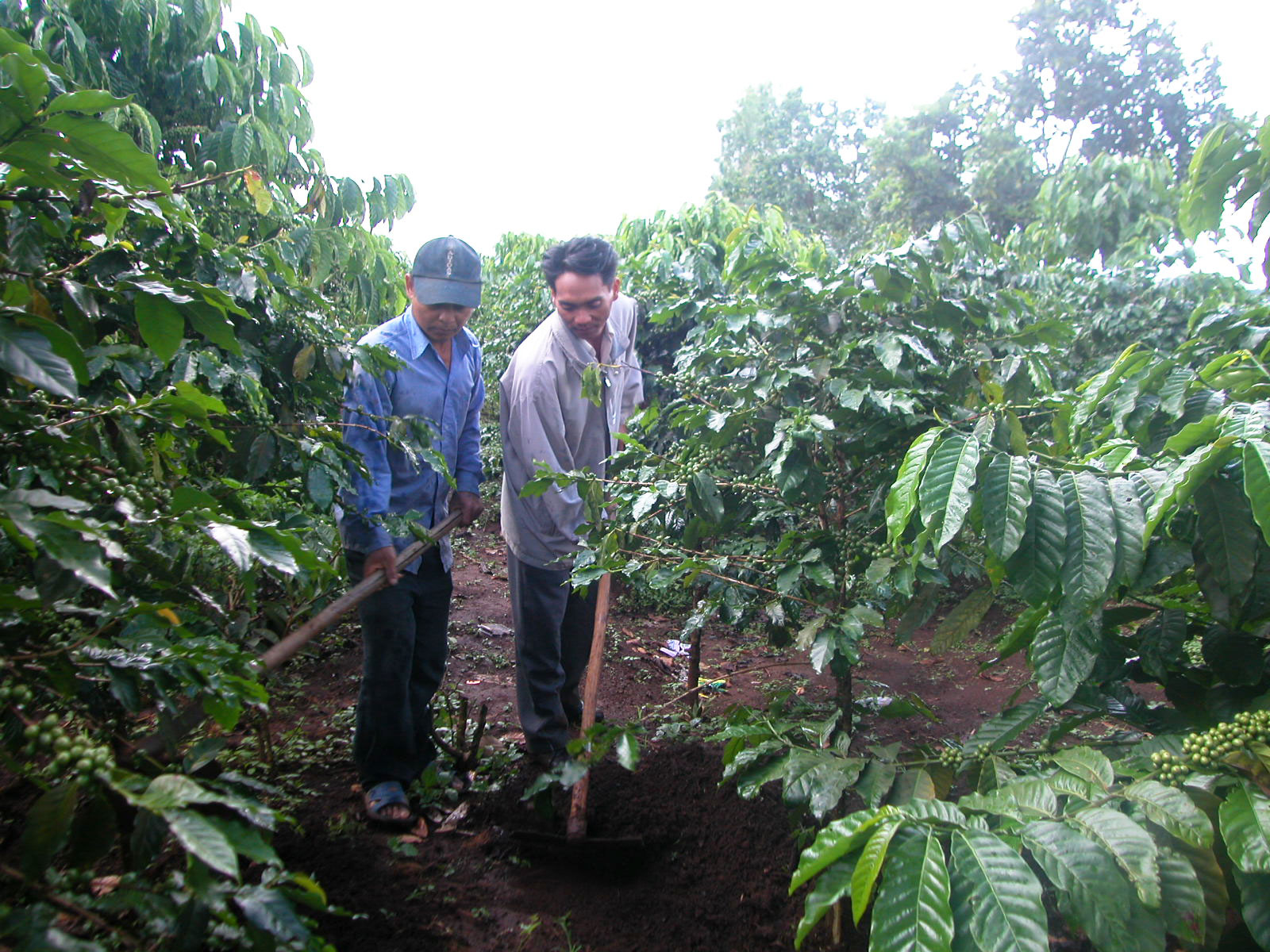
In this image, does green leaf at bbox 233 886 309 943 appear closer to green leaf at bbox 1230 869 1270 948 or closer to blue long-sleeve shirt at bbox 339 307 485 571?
green leaf at bbox 1230 869 1270 948

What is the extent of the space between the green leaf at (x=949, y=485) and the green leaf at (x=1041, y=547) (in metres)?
0.10

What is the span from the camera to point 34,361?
1.01 m

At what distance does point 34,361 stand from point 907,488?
126 centimetres

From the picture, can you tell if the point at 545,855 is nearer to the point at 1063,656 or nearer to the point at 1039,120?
the point at 1063,656

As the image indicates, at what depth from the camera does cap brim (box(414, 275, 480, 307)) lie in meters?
2.79

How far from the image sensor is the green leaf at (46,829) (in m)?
0.88

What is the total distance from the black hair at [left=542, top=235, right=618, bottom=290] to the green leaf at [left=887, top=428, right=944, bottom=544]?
70.6 inches

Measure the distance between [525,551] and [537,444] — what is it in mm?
420

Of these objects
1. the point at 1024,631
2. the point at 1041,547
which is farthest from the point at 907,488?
the point at 1024,631

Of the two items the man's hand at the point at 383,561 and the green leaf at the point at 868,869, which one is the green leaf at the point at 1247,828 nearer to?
the green leaf at the point at 868,869

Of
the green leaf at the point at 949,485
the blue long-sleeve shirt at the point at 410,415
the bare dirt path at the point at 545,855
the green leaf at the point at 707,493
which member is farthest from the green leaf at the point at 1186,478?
the blue long-sleeve shirt at the point at 410,415

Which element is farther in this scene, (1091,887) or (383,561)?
(383,561)

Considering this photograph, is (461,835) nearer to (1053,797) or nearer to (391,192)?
(1053,797)

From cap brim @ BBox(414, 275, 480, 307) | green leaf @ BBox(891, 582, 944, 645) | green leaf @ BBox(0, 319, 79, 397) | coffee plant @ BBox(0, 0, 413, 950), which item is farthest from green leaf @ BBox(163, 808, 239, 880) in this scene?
cap brim @ BBox(414, 275, 480, 307)
